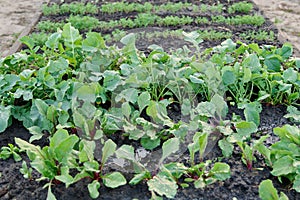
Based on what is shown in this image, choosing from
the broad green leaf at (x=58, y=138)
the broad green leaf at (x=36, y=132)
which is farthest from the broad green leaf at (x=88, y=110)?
the broad green leaf at (x=58, y=138)

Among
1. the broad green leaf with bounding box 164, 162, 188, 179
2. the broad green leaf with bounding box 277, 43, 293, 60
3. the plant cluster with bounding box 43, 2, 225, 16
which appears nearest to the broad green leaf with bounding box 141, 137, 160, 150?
the broad green leaf with bounding box 164, 162, 188, 179

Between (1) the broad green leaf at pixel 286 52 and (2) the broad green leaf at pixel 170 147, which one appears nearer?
(2) the broad green leaf at pixel 170 147

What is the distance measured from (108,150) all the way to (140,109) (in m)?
0.48

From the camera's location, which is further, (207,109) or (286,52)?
(286,52)

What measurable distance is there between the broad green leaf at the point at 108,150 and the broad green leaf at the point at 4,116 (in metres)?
0.70

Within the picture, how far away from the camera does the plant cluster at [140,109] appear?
2268mm

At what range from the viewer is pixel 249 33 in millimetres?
4605

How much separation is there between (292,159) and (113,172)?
0.84 m

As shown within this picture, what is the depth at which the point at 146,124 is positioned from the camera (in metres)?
2.55

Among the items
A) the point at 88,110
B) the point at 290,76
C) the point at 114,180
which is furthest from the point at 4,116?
the point at 290,76

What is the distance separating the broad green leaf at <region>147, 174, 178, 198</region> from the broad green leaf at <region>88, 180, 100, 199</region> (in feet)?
0.76

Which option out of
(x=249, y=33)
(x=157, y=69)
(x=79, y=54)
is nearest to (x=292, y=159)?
(x=157, y=69)

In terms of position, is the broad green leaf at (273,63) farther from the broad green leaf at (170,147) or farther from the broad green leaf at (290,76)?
the broad green leaf at (170,147)

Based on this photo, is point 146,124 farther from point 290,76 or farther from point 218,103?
point 290,76
